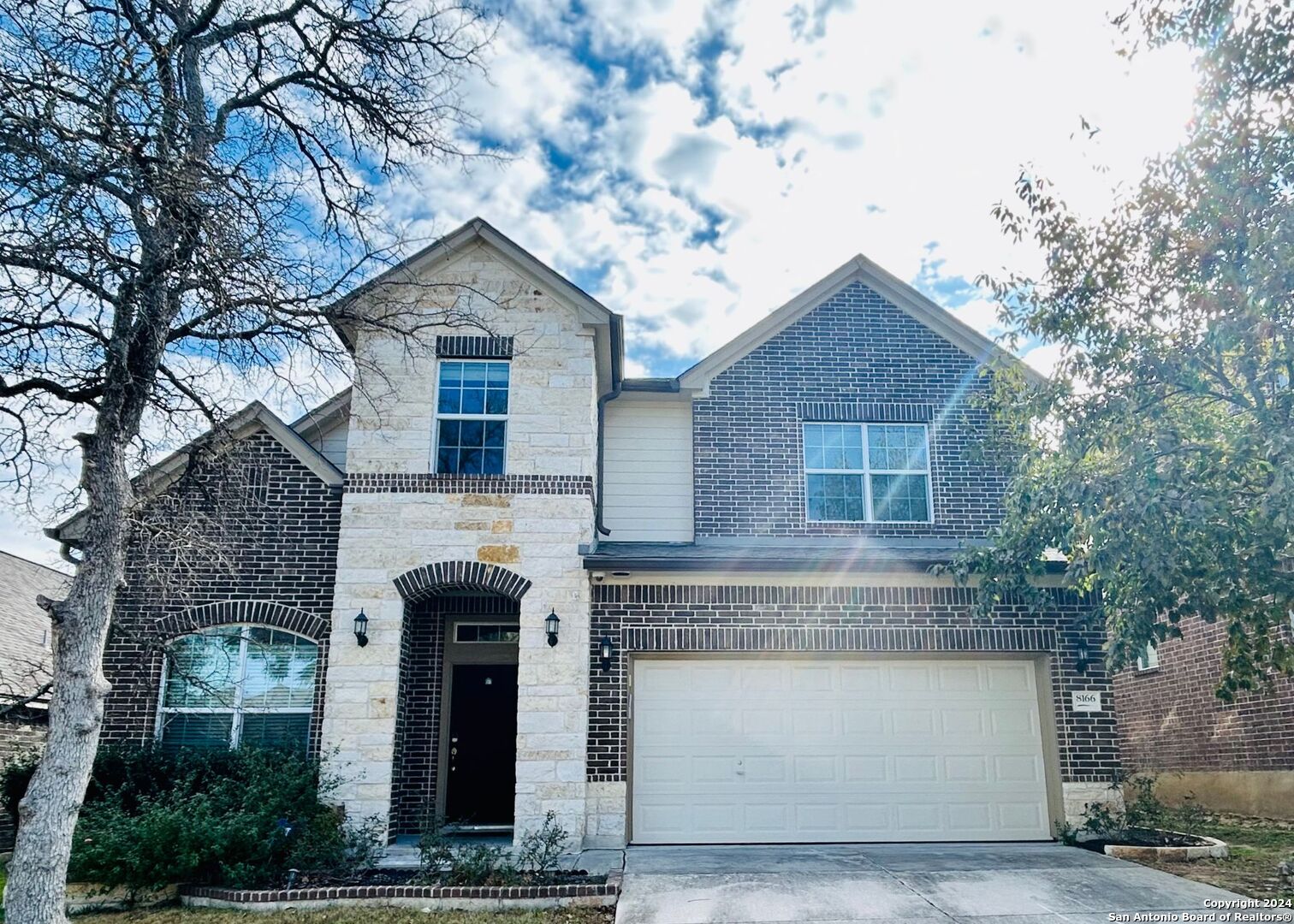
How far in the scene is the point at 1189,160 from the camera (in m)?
8.55

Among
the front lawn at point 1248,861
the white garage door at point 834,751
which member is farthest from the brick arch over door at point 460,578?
the front lawn at point 1248,861

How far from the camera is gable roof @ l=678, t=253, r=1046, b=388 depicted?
1427cm

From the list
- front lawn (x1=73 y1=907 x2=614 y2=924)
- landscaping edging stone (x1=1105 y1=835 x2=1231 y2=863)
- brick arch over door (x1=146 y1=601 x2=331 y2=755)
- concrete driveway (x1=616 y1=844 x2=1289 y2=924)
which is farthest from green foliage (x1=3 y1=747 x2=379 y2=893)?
landscaping edging stone (x1=1105 y1=835 x2=1231 y2=863)

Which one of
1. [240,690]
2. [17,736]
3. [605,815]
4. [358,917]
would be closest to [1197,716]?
[605,815]

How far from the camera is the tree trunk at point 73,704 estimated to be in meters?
7.43

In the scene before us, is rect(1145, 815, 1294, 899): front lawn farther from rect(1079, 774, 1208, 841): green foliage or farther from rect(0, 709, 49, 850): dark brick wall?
rect(0, 709, 49, 850): dark brick wall

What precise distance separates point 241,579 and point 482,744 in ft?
12.6

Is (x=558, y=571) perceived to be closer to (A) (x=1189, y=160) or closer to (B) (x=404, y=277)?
(B) (x=404, y=277)

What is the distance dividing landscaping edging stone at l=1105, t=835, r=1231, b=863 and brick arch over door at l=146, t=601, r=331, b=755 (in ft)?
31.1

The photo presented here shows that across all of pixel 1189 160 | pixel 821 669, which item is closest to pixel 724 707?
pixel 821 669

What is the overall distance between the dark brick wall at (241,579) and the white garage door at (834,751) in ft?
14.2

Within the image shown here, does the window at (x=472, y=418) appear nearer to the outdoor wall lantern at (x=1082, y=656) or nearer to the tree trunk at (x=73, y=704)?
the tree trunk at (x=73, y=704)

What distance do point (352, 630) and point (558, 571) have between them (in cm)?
255

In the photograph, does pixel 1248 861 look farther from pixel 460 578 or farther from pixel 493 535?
pixel 460 578
